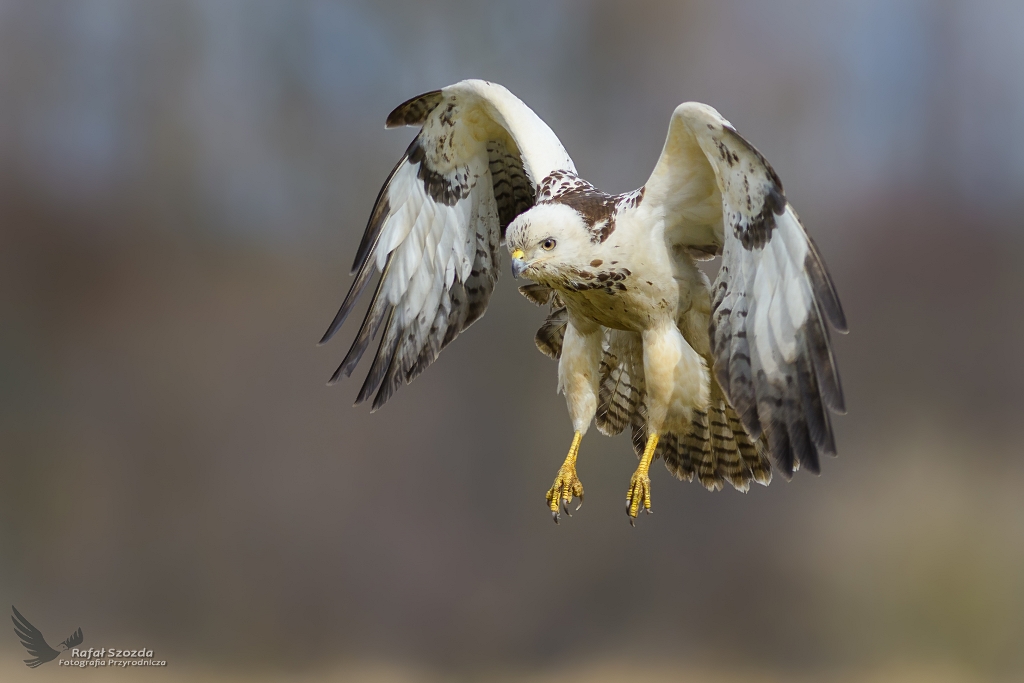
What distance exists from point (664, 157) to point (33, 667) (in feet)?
10.7

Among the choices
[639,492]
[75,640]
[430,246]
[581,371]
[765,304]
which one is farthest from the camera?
[75,640]

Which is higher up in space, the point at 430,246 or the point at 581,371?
the point at 430,246

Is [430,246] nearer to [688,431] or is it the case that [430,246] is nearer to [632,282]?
[632,282]

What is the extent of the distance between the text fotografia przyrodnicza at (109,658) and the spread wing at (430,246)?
7.90ft

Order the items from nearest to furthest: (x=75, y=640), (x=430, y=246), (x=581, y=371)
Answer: (x=581, y=371) → (x=430, y=246) → (x=75, y=640)

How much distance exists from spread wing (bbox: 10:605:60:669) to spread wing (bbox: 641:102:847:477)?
3081 millimetres

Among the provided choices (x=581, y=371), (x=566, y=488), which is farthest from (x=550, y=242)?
(x=566, y=488)

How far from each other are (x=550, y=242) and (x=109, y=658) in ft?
9.70

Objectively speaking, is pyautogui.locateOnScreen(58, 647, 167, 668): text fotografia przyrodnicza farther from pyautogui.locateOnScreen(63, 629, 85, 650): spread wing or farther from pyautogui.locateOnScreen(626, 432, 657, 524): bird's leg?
pyautogui.locateOnScreen(626, 432, 657, 524): bird's leg

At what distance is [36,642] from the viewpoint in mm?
3271

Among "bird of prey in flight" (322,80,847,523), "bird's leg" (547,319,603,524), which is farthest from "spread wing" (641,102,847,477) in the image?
"bird's leg" (547,319,603,524)

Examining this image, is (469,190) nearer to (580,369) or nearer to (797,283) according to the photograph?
(580,369)

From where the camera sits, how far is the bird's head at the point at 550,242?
48.4 inches

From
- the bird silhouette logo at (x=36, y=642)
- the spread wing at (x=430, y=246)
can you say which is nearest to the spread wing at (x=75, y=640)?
the bird silhouette logo at (x=36, y=642)
